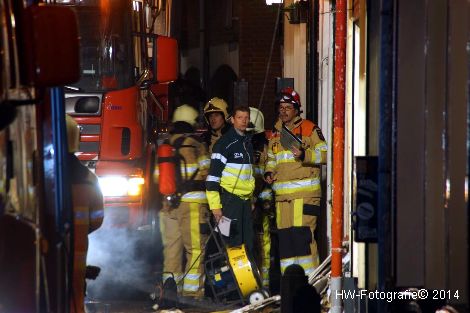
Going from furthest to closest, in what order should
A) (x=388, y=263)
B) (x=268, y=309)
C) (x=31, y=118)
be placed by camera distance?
(x=268, y=309) < (x=388, y=263) < (x=31, y=118)

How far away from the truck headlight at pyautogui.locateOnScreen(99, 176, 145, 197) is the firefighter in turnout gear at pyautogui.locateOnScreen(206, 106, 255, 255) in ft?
2.75

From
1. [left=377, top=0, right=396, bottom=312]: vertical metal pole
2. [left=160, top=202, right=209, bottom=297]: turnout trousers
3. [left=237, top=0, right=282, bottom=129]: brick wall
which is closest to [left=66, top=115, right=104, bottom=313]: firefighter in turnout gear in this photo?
[left=377, top=0, right=396, bottom=312]: vertical metal pole

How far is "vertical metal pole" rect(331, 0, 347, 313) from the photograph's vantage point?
7.44 meters

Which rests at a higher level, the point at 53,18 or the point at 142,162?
the point at 53,18

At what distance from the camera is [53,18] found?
3748 millimetres

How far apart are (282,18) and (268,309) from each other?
914cm

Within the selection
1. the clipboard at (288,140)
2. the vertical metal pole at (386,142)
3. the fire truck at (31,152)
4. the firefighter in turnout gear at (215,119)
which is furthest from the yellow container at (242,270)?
the fire truck at (31,152)

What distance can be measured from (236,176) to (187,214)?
0.67 m

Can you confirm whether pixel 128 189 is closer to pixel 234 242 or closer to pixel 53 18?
pixel 234 242

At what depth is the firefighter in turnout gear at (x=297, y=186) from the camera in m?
10.1

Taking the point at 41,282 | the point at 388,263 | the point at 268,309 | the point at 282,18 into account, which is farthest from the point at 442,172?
the point at 282,18

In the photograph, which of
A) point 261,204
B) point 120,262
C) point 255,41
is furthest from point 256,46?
point 120,262

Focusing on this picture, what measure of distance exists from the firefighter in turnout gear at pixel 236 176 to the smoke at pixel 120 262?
3.01 feet

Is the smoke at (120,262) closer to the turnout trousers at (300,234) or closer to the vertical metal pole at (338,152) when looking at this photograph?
the turnout trousers at (300,234)
